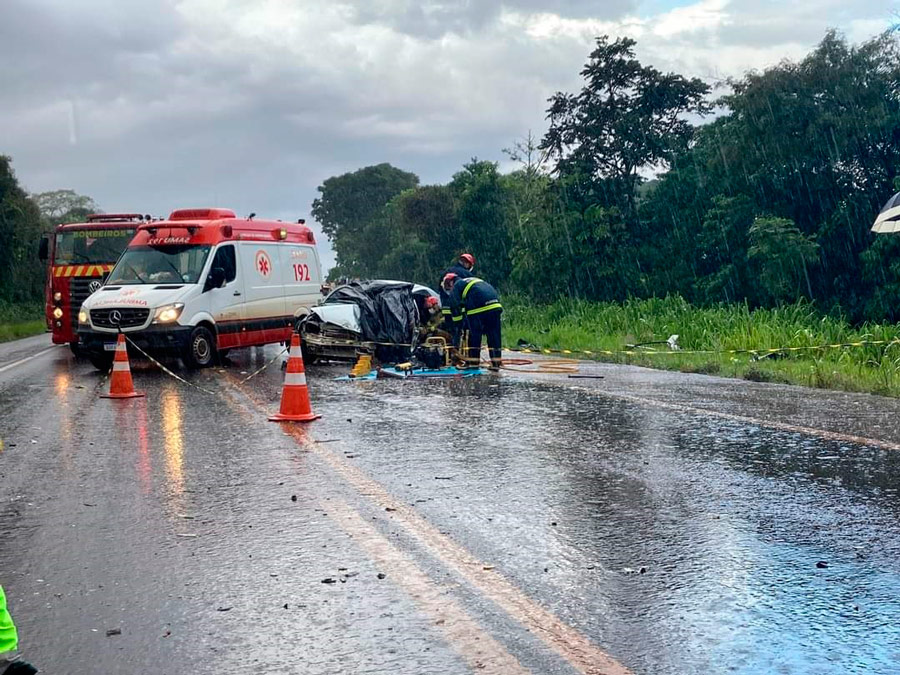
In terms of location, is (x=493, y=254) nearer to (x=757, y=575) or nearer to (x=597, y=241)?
(x=597, y=241)

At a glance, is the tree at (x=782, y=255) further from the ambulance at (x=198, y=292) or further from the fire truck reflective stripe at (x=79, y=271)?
the fire truck reflective stripe at (x=79, y=271)

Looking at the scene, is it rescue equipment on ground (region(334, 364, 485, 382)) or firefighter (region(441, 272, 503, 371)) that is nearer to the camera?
rescue equipment on ground (region(334, 364, 485, 382))

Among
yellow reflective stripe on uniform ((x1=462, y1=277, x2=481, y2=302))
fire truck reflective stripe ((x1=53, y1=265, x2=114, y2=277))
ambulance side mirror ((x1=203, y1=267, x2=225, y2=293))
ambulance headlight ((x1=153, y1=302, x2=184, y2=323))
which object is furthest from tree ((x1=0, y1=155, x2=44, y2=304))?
yellow reflective stripe on uniform ((x1=462, y1=277, x2=481, y2=302))

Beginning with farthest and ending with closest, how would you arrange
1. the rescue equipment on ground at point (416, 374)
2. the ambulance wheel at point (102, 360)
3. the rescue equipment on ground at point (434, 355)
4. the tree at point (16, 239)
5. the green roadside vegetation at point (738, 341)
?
the tree at point (16, 239)
the ambulance wheel at point (102, 360)
the rescue equipment on ground at point (434, 355)
the rescue equipment on ground at point (416, 374)
the green roadside vegetation at point (738, 341)

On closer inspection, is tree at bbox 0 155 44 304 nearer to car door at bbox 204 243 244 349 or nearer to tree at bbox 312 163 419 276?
car door at bbox 204 243 244 349

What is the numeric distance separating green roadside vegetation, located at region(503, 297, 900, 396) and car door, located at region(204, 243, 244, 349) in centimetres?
636

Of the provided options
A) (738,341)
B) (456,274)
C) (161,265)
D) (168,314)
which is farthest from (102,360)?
(738,341)

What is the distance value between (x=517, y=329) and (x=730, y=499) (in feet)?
68.5

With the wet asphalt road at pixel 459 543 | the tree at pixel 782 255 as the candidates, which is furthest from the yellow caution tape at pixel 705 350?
the tree at pixel 782 255

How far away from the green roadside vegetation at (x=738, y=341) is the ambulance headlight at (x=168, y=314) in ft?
24.4

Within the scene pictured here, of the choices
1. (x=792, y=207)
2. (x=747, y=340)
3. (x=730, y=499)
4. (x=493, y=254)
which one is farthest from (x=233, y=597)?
(x=493, y=254)

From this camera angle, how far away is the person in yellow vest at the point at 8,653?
10.1ft

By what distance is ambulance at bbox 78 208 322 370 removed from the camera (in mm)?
14820

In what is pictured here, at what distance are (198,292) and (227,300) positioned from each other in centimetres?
77
